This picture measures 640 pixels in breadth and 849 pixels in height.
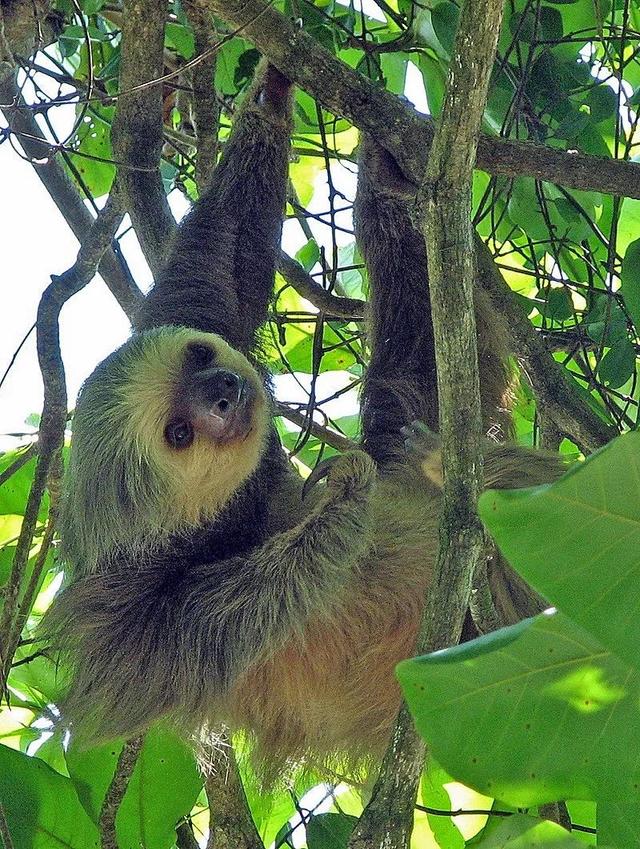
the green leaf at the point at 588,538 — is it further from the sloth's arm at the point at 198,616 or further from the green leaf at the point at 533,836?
the sloth's arm at the point at 198,616

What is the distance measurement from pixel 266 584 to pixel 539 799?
208 cm

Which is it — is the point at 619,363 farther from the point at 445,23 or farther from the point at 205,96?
the point at 205,96

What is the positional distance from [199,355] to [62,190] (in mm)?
1054

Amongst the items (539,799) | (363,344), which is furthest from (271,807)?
(539,799)

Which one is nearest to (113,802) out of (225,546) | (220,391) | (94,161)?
(225,546)

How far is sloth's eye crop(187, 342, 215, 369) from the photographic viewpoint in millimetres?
3826

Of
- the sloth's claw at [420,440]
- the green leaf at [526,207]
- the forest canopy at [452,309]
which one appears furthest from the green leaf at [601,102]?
the sloth's claw at [420,440]

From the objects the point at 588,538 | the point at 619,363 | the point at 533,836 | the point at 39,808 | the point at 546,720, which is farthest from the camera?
the point at 619,363

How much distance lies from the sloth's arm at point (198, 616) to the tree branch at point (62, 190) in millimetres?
1279

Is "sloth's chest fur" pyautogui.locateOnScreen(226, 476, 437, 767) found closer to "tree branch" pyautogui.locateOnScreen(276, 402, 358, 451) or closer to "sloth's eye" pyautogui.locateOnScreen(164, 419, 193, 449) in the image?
"tree branch" pyautogui.locateOnScreen(276, 402, 358, 451)

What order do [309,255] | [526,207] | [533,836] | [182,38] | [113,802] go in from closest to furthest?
1. [533,836]
2. [113,802]
3. [526,207]
4. [182,38]
5. [309,255]

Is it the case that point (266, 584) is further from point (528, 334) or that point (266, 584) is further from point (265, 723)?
point (528, 334)

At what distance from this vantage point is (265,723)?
3.93 meters

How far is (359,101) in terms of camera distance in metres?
3.12
